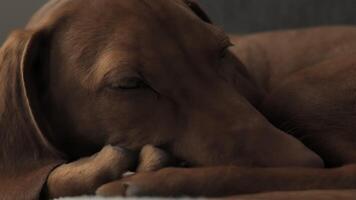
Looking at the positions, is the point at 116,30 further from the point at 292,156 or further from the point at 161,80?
the point at 292,156

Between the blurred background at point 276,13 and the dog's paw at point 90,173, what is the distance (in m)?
1.73

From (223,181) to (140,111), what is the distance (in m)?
0.27

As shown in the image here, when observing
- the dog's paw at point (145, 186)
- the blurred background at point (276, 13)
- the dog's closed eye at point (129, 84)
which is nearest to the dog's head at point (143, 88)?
the dog's closed eye at point (129, 84)

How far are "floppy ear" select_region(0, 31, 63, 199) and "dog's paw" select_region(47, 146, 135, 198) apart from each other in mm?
36

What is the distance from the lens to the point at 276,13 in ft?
9.98

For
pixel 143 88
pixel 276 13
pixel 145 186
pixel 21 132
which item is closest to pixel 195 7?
pixel 143 88

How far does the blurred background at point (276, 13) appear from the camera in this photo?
116 inches

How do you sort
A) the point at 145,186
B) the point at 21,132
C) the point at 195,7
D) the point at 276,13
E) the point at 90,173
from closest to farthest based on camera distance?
the point at 145,186
the point at 90,173
the point at 21,132
the point at 195,7
the point at 276,13

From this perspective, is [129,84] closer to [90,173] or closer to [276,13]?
[90,173]

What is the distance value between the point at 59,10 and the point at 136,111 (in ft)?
1.03

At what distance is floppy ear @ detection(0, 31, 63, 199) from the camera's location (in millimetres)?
1476

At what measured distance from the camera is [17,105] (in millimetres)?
1516

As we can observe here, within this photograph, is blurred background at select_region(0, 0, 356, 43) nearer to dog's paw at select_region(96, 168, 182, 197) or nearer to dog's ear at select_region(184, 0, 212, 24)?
dog's ear at select_region(184, 0, 212, 24)

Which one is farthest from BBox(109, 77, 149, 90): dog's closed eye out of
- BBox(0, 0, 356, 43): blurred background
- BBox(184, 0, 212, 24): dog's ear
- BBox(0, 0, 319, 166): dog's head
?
BBox(0, 0, 356, 43): blurred background
